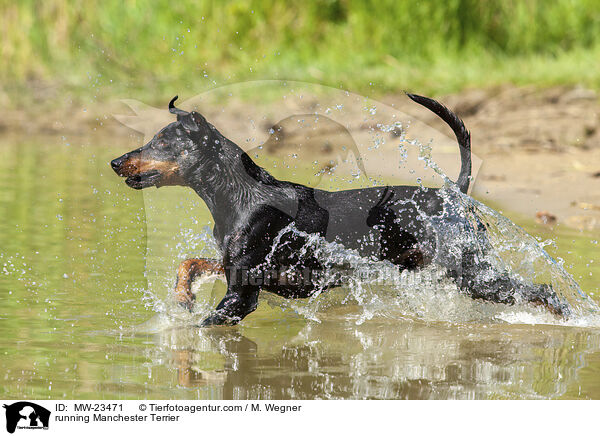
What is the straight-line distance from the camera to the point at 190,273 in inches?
206

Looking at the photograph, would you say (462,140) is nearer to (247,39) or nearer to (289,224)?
(289,224)

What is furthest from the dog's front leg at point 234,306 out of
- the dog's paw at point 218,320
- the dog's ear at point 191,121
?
the dog's ear at point 191,121

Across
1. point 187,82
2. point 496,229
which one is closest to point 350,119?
point 187,82

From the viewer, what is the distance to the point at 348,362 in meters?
4.41

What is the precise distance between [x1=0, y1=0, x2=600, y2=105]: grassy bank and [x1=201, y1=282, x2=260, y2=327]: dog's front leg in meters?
8.09

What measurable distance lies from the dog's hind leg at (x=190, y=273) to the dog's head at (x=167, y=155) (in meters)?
0.62

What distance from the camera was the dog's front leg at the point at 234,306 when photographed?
4895 mm

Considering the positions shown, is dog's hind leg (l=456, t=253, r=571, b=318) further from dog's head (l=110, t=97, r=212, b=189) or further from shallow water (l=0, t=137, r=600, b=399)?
dog's head (l=110, t=97, r=212, b=189)

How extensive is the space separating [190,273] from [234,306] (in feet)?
1.49

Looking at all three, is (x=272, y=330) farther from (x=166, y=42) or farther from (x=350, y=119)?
(x=166, y=42)

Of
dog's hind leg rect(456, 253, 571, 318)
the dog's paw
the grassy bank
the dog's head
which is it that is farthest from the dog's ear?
the grassy bank

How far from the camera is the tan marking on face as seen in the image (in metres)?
4.71
